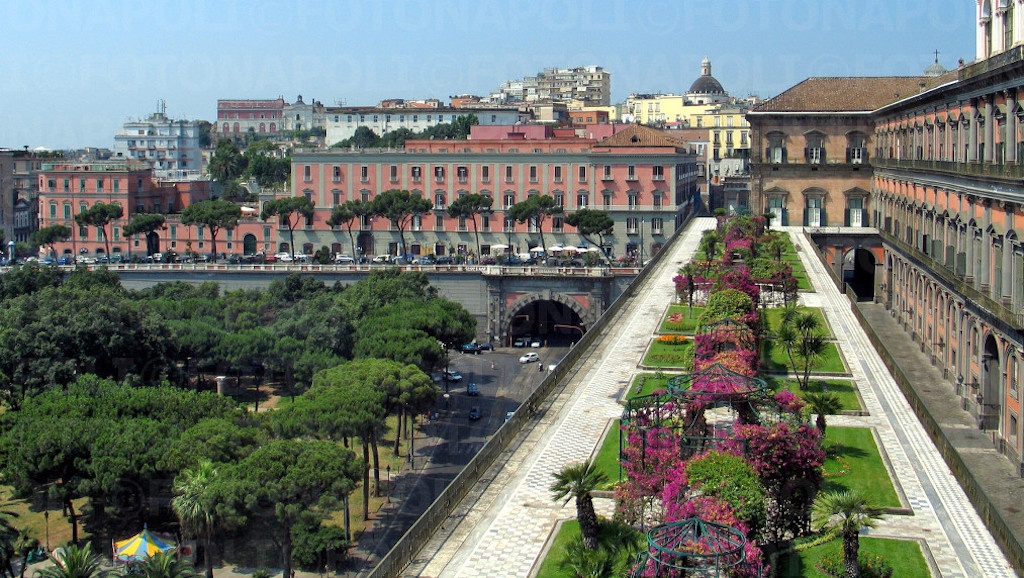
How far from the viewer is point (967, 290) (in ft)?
91.0

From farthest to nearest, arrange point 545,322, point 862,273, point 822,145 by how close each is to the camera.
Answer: point 545,322 < point 822,145 < point 862,273

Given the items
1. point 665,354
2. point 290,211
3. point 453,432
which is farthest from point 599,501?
point 290,211

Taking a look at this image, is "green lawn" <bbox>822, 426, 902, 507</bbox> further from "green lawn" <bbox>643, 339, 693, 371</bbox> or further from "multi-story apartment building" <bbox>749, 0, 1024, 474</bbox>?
"green lawn" <bbox>643, 339, 693, 371</bbox>

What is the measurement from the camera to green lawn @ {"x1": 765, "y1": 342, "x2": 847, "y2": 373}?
28.9 meters

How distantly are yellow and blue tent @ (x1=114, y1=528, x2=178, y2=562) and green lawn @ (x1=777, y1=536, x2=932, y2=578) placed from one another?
15.2 meters

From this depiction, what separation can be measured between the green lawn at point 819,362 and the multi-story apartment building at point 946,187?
9.68 ft

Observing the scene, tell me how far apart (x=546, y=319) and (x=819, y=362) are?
34914 mm

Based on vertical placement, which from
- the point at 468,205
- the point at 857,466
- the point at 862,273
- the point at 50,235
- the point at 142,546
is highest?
the point at 468,205

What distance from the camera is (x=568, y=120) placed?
115 meters

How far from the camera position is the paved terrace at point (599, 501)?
16334mm

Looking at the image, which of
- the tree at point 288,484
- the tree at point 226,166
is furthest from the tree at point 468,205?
the tree at point 288,484

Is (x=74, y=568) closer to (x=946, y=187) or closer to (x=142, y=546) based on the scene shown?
(x=142, y=546)

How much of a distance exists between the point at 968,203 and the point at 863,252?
25.5 meters

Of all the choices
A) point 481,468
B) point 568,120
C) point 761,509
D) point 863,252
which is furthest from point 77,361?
point 568,120
